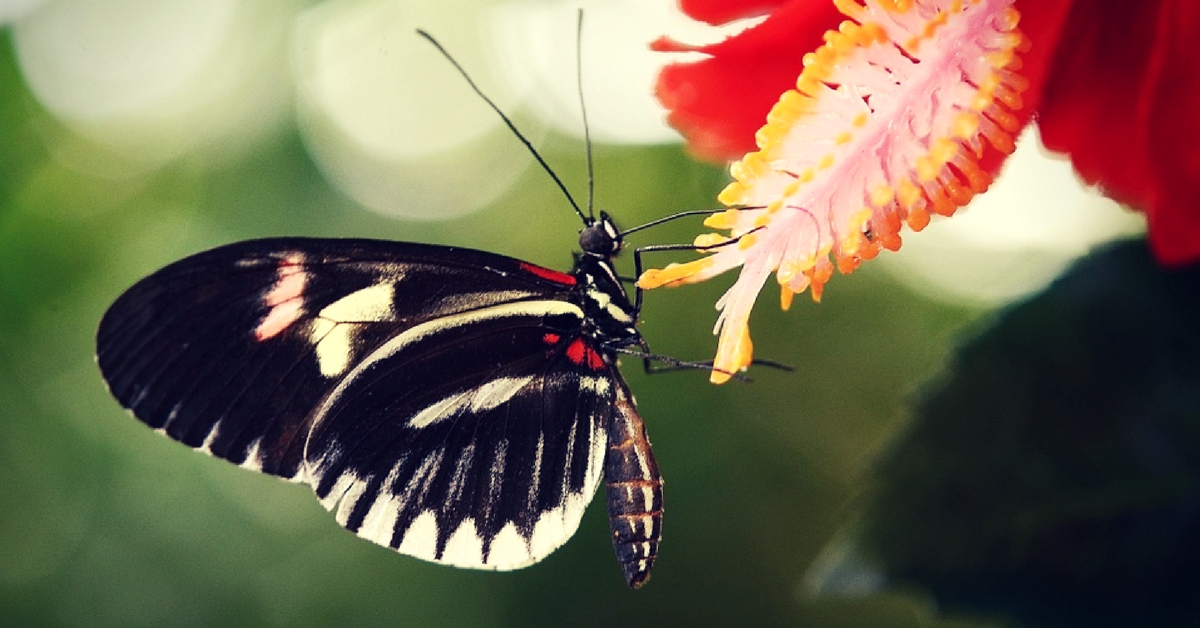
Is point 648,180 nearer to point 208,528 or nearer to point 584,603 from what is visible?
point 584,603

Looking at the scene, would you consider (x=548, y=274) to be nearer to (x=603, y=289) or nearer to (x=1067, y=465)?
(x=603, y=289)

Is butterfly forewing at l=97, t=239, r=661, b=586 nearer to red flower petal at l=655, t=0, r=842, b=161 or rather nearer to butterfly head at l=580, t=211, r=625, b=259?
butterfly head at l=580, t=211, r=625, b=259

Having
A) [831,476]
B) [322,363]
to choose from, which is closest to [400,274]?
[322,363]

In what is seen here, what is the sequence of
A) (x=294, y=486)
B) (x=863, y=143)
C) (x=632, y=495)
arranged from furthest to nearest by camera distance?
(x=294, y=486) → (x=632, y=495) → (x=863, y=143)

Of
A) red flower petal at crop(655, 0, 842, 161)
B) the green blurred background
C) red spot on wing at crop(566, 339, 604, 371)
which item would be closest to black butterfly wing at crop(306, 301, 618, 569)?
red spot on wing at crop(566, 339, 604, 371)

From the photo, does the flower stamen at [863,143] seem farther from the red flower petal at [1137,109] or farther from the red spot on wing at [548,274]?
the red spot on wing at [548,274]

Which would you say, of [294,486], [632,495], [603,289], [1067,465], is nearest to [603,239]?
[603,289]
